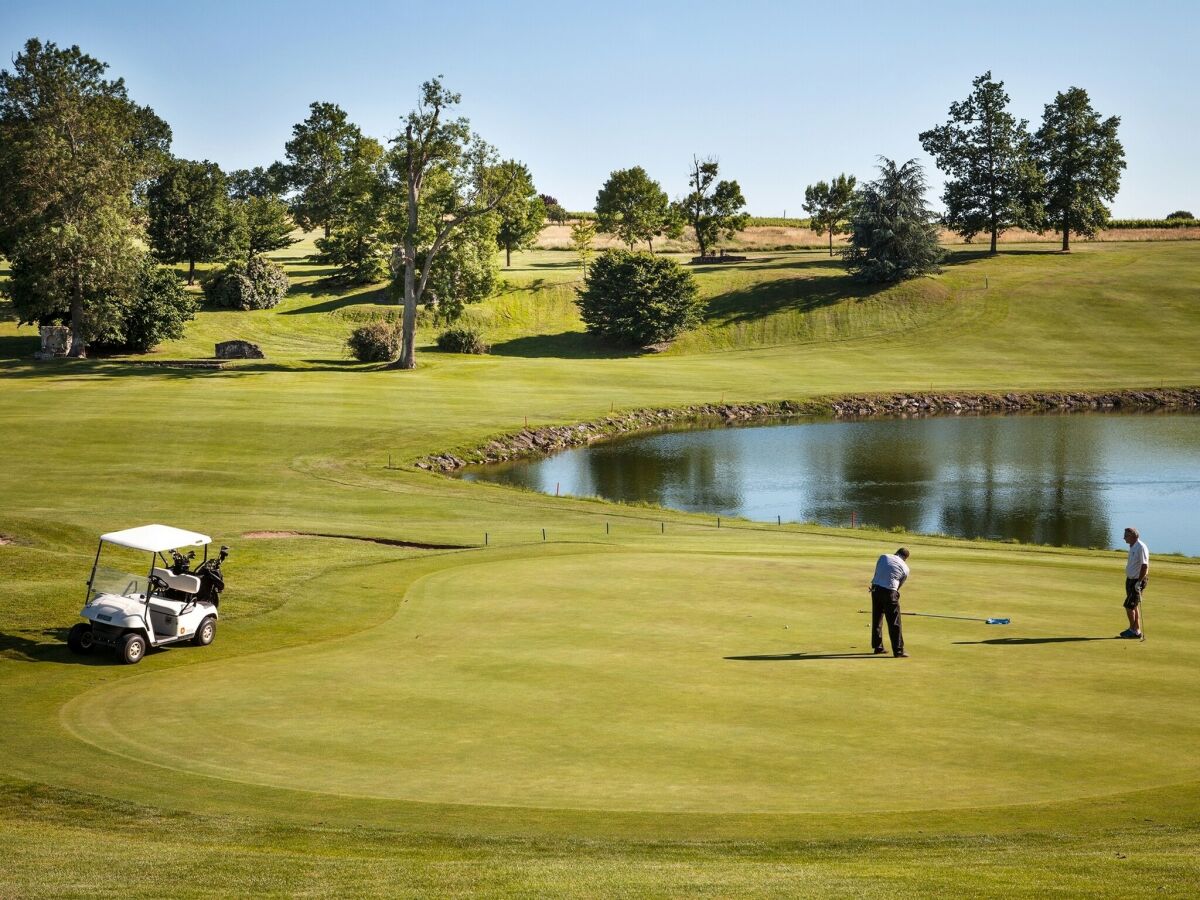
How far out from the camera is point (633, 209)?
151 meters

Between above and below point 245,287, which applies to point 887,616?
below

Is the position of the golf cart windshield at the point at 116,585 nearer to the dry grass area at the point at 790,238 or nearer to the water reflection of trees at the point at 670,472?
the water reflection of trees at the point at 670,472

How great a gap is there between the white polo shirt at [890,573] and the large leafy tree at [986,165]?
385ft

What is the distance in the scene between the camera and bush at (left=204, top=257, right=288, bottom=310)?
110 meters

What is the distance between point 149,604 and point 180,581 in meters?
1.02

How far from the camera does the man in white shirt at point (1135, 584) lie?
20391 mm

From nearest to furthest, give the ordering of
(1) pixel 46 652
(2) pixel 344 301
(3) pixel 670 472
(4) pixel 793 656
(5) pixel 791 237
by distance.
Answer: (4) pixel 793 656, (1) pixel 46 652, (3) pixel 670 472, (2) pixel 344 301, (5) pixel 791 237

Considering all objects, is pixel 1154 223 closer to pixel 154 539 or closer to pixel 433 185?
pixel 433 185

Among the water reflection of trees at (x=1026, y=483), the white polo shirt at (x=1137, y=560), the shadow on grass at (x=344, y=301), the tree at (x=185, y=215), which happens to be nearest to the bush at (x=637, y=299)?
the shadow on grass at (x=344, y=301)

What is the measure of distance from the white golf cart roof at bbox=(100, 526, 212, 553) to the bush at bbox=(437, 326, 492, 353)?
8022cm

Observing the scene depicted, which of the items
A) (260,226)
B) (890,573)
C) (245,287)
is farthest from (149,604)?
(260,226)

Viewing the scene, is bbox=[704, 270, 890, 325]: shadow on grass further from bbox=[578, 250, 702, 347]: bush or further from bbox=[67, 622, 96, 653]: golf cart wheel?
bbox=[67, 622, 96, 653]: golf cart wheel

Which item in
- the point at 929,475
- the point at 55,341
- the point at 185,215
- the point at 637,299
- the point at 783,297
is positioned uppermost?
the point at 185,215

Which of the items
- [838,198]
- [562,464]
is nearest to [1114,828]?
[562,464]
